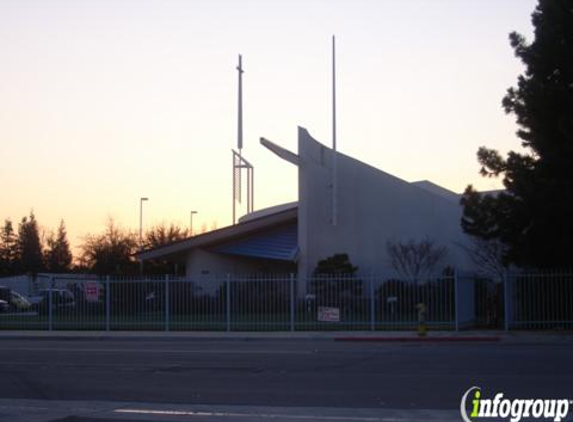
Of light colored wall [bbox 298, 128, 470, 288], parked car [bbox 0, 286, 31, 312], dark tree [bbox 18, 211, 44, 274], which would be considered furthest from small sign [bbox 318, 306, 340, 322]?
dark tree [bbox 18, 211, 44, 274]

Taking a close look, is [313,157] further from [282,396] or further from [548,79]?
[282,396]

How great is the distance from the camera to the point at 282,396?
14.6 m

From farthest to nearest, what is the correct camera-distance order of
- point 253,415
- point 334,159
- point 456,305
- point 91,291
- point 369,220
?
point 369,220, point 334,159, point 91,291, point 456,305, point 253,415

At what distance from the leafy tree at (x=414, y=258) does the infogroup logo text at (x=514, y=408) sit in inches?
1248

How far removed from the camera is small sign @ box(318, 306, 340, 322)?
33219mm

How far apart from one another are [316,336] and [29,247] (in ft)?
222

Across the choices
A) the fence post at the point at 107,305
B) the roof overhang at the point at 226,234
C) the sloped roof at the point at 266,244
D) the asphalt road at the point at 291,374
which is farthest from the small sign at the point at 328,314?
the roof overhang at the point at 226,234

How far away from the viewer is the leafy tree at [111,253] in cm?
6671

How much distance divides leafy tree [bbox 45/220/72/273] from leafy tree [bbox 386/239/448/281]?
5069cm

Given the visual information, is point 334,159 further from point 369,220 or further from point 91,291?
point 91,291

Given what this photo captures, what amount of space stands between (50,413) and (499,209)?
2224 centimetres

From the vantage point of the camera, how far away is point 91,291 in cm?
3594

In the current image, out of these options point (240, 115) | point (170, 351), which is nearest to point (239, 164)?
point (240, 115)

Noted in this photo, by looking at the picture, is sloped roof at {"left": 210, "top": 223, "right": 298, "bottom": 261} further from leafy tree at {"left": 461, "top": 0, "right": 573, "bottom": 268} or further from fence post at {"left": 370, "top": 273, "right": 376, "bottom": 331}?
leafy tree at {"left": 461, "top": 0, "right": 573, "bottom": 268}
